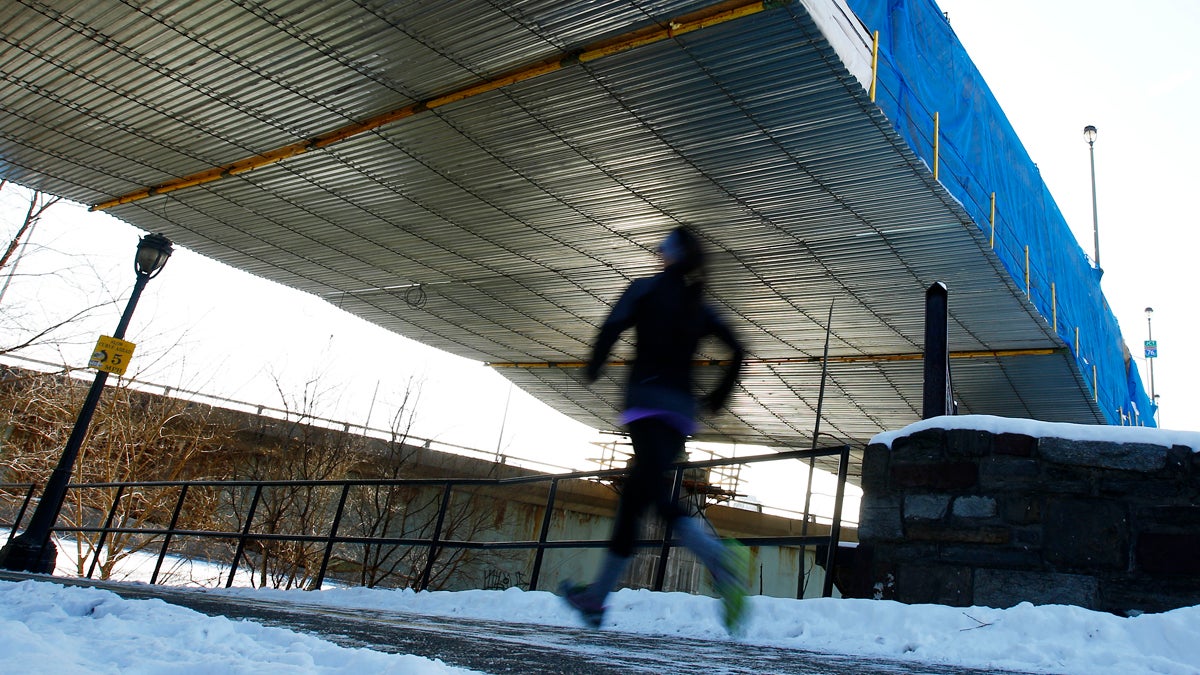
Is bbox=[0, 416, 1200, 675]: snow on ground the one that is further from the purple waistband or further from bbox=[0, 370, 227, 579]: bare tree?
bbox=[0, 370, 227, 579]: bare tree

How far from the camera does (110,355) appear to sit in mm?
11234

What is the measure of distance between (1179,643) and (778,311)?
1430cm

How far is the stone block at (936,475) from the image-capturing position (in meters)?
5.01

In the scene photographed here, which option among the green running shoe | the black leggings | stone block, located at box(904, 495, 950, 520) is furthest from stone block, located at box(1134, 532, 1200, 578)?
the black leggings

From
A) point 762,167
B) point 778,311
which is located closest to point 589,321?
point 778,311

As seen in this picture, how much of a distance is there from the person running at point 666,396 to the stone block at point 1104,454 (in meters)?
2.27

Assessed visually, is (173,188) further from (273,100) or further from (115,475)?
(115,475)

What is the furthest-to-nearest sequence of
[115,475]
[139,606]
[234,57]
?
[115,475] < [234,57] < [139,606]

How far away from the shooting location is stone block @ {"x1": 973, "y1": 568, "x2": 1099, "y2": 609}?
176 inches

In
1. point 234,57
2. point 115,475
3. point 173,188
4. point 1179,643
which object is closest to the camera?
point 1179,643

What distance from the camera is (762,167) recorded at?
40.4 ft

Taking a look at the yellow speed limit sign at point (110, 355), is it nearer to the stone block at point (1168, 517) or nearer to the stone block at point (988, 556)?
the stone block at point (988, 556)

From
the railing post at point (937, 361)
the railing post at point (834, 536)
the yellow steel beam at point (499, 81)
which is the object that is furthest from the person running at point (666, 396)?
the yellow steel beam at point (499, 81)

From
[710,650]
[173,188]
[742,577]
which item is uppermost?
[173,188]
